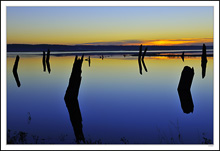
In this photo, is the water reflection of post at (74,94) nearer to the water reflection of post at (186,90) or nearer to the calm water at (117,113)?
the calm water at (117,113)

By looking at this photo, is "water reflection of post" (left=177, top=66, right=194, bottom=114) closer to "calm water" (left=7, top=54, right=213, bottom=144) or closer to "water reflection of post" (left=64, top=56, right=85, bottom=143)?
"calm water" (left=7, top=54, right=213, bottom=144)

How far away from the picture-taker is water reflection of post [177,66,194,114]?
1285 centimetres

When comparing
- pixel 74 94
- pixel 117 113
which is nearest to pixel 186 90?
pixel 117 113

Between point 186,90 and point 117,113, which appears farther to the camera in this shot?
point 186,90

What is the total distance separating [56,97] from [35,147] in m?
9.54

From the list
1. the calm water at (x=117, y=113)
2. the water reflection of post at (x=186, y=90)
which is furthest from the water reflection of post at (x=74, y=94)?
the water reflection of post at (x=186, y=90)

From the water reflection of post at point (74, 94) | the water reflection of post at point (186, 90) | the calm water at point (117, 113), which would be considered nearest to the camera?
the calm water at point (117, 113)

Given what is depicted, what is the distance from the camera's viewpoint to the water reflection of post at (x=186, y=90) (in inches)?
506

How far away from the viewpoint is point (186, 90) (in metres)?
15.5

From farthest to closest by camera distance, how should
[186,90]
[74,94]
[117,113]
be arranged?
[186,90], [74,94], [117,113]

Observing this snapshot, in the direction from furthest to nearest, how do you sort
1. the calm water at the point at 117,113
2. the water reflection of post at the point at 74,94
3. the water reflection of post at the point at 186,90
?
1. the water reflection of post at the point at 186,90
2. the water reflection of post at the point at 74,94
3. the calm water at the point at 117,113

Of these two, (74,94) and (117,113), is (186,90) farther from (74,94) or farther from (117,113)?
(74,94)

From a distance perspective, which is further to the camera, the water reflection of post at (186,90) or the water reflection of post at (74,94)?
the water reflection of post at (186,90)

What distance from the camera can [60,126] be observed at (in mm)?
10070
